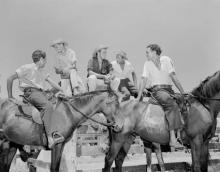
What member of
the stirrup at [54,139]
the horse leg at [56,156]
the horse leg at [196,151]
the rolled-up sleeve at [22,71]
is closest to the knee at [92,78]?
the rolled-up sleeve at [22,71]

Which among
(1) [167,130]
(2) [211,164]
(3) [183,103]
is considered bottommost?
(2) [211,164]

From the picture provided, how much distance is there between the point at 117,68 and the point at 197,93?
236 cm

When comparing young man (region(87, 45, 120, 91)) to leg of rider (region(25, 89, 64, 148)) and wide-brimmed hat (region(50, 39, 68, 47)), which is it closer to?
wide-brimmed hat (region(50, 39, 68, 47))

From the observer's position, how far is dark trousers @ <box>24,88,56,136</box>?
27.2 ft

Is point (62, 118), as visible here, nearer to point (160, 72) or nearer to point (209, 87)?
point (160, 72)

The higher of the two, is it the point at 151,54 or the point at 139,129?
the point at 151,54

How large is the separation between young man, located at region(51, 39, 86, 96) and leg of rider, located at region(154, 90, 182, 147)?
210 centimetres

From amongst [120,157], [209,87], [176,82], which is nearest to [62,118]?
[120,157]

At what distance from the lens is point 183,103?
8.77 metres

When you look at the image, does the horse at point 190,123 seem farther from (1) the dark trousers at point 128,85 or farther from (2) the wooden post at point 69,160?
(2) the wooden post at point 69,160

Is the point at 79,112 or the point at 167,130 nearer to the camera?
the point at 79,112

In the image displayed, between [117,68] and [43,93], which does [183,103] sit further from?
[43,93]

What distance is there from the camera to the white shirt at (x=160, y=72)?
360 inches

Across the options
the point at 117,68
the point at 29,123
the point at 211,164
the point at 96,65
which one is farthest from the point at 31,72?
the point at 211,164
